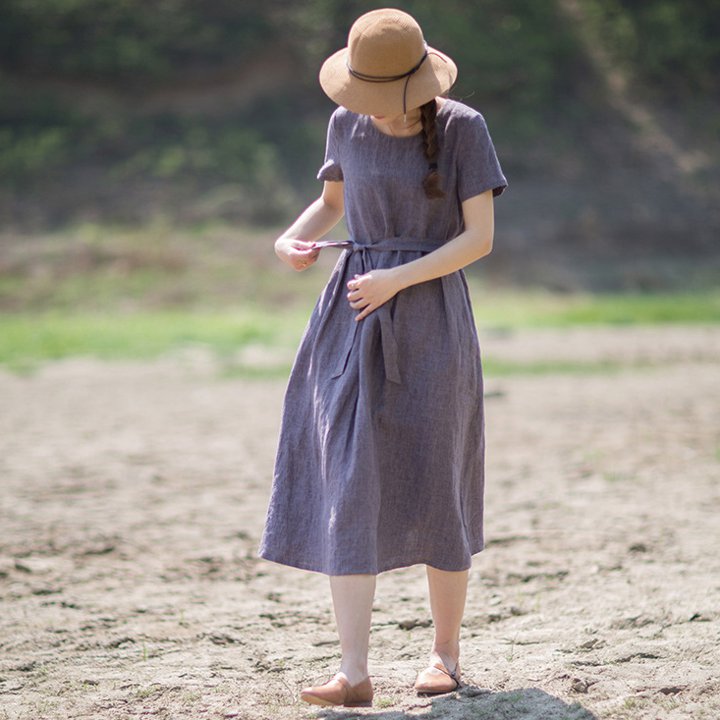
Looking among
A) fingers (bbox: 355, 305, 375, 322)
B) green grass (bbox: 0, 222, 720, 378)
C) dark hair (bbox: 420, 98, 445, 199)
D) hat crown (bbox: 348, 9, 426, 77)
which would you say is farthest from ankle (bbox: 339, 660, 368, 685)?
green grass (bbox: 0, 222, 720, 378)

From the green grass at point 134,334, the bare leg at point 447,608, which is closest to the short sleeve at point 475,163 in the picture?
the bare leg at point 447,608

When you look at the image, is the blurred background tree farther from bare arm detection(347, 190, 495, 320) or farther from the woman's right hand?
bare arm detection(347, 190, 495, 320)

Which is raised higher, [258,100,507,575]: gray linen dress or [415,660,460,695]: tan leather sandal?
[258,100,507,575]: gray linen dress

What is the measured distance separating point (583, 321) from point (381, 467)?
1243 cm

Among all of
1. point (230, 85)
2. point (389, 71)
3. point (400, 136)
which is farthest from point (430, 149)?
point (230, 85)

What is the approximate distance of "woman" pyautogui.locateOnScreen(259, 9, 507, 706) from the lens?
2.93 meters

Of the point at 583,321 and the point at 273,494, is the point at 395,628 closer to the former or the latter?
the point at 273,494

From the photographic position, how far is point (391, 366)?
299 centimetres

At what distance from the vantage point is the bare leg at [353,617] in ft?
9.57

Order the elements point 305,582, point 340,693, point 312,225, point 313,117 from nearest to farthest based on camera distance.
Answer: point 340,693
point 312,225
point 305,582
point 313,117

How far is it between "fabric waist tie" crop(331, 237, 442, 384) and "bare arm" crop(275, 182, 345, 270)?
0.13 m

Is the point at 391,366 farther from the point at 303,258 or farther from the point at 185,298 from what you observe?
the point at 185,298

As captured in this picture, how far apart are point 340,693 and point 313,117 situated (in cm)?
2091

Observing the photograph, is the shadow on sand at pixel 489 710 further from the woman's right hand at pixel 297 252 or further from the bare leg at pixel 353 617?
the woman's right hand at pixel 297 252
